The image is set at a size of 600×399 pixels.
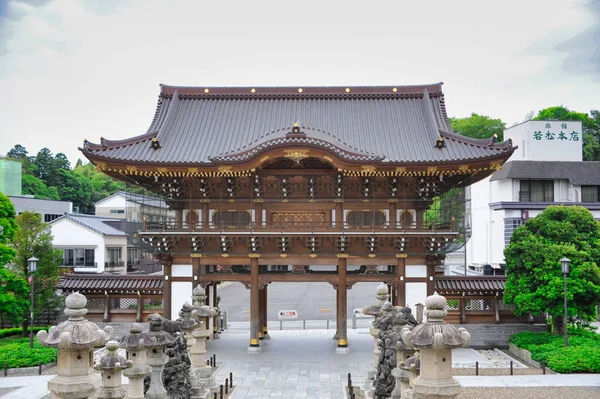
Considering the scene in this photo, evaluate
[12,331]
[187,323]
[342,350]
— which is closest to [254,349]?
[342,350]

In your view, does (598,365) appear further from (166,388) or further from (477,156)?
(166,388)

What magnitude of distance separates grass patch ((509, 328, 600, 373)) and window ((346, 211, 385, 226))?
317 inches

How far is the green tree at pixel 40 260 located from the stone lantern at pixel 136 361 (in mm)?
14382

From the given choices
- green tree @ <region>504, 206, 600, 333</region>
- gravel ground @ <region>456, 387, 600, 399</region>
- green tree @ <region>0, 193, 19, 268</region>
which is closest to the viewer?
gravel ground @ <region>456, 387, 600, 399</region>

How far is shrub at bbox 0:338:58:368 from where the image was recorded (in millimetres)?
20406

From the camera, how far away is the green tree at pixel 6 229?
77.5ft

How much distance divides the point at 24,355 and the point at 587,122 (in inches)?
2514

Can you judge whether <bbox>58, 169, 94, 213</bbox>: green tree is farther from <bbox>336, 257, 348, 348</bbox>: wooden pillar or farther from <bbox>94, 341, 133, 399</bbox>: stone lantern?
<bbox>94, 341, 133, 399</bbox>: stone lantern

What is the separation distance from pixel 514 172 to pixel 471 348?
18.5 m

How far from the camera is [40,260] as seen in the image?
2456 centimetres

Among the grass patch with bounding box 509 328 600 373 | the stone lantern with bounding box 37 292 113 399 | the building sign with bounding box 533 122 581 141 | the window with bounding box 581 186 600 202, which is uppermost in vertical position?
the building sign with bounding box 533 122 581 141

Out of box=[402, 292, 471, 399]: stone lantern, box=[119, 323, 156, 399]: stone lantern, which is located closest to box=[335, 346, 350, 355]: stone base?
box=[119, 323, 156, 399]: stone lantern

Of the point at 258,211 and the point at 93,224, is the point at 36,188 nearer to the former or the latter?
the point at 93,224

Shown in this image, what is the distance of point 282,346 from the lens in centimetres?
2484
